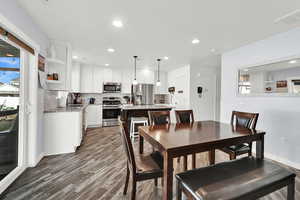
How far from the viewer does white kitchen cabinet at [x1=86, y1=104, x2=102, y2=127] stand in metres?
5.08

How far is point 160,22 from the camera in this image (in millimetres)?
2273

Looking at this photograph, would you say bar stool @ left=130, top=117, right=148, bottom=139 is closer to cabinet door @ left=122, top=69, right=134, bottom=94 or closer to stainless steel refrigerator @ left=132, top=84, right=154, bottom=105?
stainless steel refrigerator @ left=132, top=84, right=154, bottom=105

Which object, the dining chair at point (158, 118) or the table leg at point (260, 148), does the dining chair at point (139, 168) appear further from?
the table leg at point (260, 148)

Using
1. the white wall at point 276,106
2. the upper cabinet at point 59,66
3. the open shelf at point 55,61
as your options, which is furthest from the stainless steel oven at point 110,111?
the white wall at point 276,106

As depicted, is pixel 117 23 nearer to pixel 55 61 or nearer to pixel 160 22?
pixel 160 22

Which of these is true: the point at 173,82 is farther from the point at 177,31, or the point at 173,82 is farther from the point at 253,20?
the point at 253,20

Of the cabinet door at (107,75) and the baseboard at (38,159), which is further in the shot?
the cabinet door at (107,75)

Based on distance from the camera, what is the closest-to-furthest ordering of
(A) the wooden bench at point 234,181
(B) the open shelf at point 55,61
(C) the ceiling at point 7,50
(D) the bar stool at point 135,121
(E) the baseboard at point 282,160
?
(A) the wooden bench at point 234,181 < (C) the ceiling at point 7,50 < (E) the baseboard at point 282,160 < (B) the open shelf at point 55,61 < (D) the bar stool at point 135,121

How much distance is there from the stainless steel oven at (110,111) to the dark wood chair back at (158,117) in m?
3.36

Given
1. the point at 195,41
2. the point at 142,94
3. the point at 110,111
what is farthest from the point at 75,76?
the point at 195,41

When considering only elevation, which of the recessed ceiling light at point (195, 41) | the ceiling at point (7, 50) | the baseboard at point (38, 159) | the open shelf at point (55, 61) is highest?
the recessed ceiling light at point (195, 41)

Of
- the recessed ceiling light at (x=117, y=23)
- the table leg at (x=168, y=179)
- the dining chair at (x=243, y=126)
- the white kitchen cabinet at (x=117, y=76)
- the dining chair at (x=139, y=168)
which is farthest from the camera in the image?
the white kitchen cabinet at (x=117, y=76)

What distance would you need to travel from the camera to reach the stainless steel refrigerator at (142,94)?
5.81m

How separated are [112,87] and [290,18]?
5080mm
